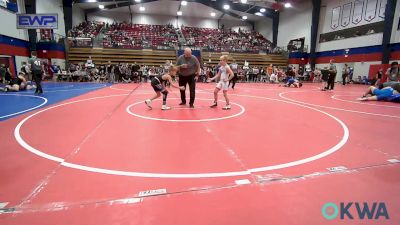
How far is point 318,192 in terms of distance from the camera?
2.44m

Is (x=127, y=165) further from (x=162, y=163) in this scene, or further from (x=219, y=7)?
(x=219, y=7)

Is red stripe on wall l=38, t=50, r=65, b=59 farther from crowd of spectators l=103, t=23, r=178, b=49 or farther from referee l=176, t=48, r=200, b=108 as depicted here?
referee l=176, t=48, r=200, b=108

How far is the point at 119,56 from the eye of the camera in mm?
26203

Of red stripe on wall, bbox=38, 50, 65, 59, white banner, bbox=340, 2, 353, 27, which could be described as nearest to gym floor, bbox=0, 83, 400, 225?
red stripe on wall, bbox=38, 50, 65, 59

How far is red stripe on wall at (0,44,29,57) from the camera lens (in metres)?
17.6

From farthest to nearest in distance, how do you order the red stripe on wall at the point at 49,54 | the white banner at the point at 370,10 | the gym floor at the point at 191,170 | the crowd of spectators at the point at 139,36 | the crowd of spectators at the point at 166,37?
1. the crowd of spectators at the point at 166,37
2. the crowd of spectators at the point at 139,36
3. the red stripe on wall at the point at 49,54
4. the white banner at the point at 370,10
5. the gym floor at the point at 191,170

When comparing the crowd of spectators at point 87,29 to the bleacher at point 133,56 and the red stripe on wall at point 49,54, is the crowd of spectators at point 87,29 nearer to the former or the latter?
the bleacher at point 133,56

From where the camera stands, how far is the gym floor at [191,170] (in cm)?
212

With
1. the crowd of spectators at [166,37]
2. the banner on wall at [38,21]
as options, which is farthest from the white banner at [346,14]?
the banner on wall at [38,21]

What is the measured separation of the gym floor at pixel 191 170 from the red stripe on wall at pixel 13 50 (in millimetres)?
16476

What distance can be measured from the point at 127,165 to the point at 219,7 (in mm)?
35083

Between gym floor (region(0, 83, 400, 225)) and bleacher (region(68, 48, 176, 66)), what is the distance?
21875mm

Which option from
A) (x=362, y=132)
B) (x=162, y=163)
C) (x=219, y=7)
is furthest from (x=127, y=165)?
(x=219, y=7)

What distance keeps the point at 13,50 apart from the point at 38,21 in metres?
4.61
